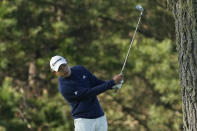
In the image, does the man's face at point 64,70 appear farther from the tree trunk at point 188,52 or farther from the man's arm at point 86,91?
the tree trunk at point 188,52

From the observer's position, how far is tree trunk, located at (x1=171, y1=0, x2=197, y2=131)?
348 centimetres

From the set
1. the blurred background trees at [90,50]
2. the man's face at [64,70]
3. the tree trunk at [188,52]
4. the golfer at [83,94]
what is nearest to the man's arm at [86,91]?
the golfer at [83,94]

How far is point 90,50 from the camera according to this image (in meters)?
10.1

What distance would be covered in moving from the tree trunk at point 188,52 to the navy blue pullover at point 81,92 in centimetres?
84

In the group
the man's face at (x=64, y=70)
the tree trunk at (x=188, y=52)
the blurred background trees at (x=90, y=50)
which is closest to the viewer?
the tree trunk at (x=188, y=52)

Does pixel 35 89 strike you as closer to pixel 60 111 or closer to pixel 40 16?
pixel 40 16

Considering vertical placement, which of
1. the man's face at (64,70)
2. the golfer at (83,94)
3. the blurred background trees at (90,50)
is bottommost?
the golfer at (83,94)

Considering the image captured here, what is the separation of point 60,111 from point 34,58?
2645 millimetres

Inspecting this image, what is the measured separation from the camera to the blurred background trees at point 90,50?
883cm

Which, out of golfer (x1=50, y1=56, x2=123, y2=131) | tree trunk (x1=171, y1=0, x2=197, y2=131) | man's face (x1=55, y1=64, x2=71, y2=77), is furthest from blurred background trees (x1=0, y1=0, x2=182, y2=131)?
tree trunk (x1=171, y1=0, x2=197, y2=131)

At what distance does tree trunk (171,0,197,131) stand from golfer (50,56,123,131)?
76 cm

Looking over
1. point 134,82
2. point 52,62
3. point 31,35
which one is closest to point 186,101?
point 52,62

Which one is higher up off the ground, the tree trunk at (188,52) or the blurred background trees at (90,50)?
the blurred background trees at (90,50)

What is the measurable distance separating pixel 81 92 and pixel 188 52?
3.70 ft
